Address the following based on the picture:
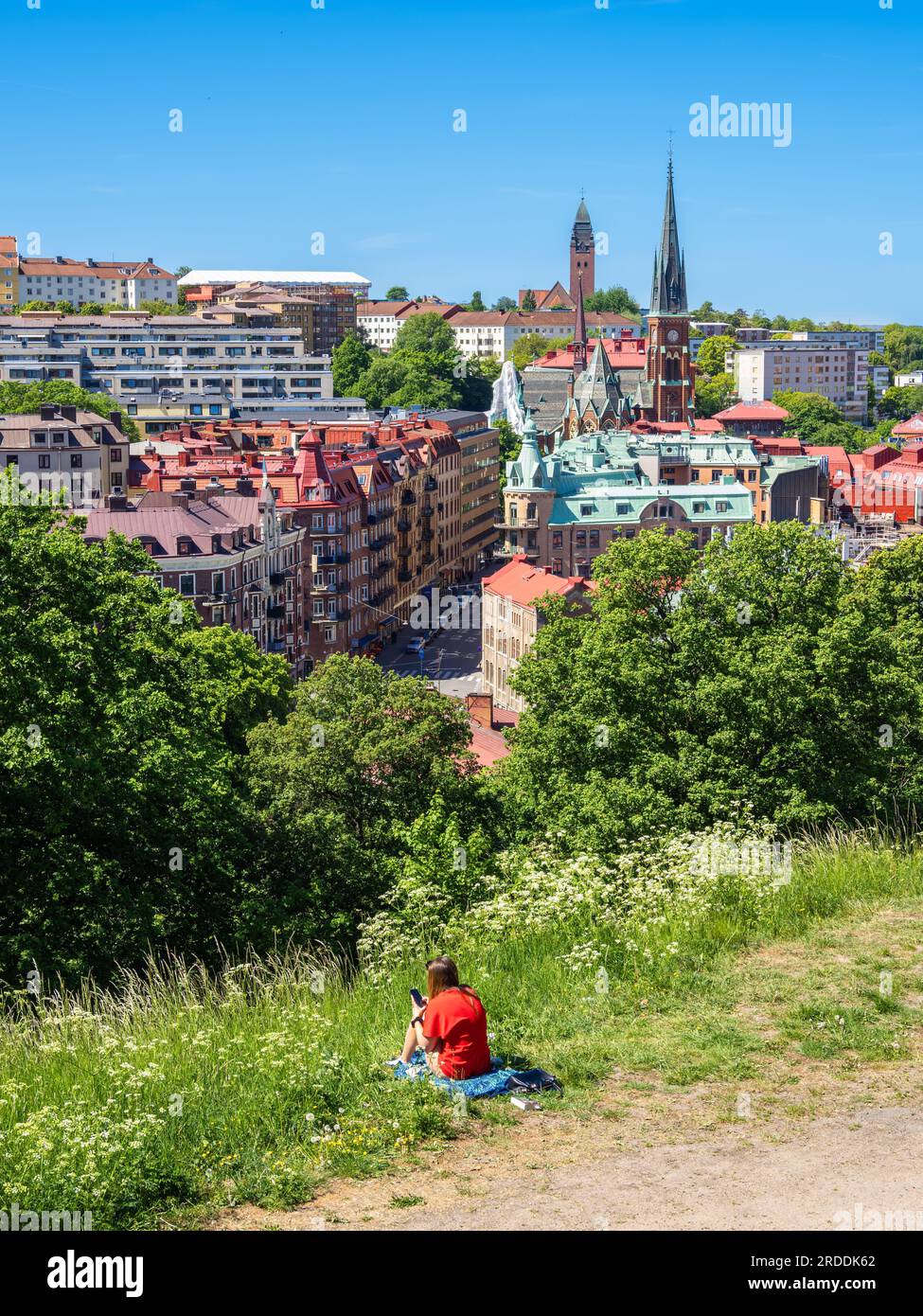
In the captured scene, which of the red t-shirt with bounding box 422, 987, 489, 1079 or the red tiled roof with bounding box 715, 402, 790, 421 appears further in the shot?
the red tiled roof with bounding box 715, 402, 790, 421

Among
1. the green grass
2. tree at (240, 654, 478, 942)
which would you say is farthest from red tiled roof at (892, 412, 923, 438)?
the green grass

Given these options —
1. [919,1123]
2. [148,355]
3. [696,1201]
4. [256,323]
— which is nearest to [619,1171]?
[696,1201]

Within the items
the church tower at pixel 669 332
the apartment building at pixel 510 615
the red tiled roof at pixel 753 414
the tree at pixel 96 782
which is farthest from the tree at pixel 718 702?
the red tiled roof at pixel 753 414

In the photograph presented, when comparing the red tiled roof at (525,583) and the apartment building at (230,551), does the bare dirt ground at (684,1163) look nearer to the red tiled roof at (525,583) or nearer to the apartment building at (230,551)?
the apartment building at (230,551)

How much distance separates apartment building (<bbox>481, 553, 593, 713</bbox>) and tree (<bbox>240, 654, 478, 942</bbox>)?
120 feet

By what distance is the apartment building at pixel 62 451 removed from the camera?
81688 mm

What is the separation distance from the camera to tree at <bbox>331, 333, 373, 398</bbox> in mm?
175125

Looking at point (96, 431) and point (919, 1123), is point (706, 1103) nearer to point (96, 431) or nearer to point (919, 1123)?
point (919, 1123)

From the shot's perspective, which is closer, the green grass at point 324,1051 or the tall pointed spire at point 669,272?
the green grass at point 324,1051

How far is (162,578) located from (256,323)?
429ft

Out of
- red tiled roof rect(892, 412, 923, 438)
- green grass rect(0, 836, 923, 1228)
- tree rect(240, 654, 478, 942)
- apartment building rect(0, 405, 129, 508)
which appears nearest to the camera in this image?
green grass rect(0, 836, 923, 1228)

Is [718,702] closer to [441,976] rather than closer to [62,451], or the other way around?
[441,976]

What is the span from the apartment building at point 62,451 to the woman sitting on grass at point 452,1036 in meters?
70.9

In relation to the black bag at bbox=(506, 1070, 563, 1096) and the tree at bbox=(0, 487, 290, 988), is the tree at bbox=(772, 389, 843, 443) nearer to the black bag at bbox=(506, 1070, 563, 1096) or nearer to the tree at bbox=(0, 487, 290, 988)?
the tree at bbox=(0, 487, 290, 988)
